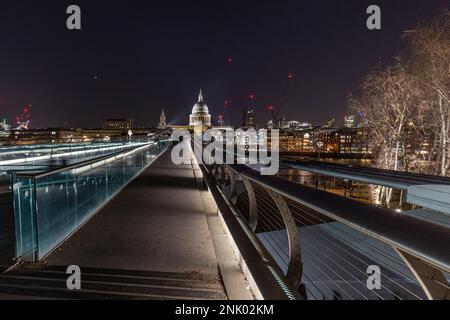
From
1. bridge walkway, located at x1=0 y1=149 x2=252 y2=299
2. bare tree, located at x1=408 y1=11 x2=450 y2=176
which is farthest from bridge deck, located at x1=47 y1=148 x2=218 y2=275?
bare tree, located at x1=408 y1=11 x2=450 y2=176

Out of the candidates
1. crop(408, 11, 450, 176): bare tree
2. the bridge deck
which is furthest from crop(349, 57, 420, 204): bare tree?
the bridge deck

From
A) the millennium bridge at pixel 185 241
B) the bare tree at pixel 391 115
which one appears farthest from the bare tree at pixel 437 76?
the millennium bridge at pixel 185 241

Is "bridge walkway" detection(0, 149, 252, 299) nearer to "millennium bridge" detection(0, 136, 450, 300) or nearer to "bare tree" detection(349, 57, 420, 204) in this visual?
"millennium bridge" detection(0, 136, 450, 300)

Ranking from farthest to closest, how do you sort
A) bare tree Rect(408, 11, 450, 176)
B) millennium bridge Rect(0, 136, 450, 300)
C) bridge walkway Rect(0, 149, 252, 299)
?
1. bare tree Rect(408, 11, 450, 176)
2. bridge walkway Rect(0, 149, 252, 299)
3. millennium bridge Rect(0, 136, 450, 300)

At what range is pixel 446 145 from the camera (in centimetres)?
2084

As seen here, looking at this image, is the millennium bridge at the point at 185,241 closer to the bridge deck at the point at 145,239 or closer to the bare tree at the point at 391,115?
the bridge deck at the point at 145,239

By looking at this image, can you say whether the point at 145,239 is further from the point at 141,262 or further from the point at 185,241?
the point at 141,262

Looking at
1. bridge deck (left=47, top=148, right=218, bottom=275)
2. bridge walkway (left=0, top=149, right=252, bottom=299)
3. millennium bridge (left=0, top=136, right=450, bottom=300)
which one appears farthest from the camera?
bridge deck (left=47, top=148, right=218, bottom=275)

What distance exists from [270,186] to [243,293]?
3.70ft

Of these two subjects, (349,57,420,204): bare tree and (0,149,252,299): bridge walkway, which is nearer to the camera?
(0,149,252,299): bridge walkway

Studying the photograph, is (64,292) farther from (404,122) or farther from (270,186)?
(404,122)

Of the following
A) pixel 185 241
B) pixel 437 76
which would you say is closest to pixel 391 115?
pixel 437 76
